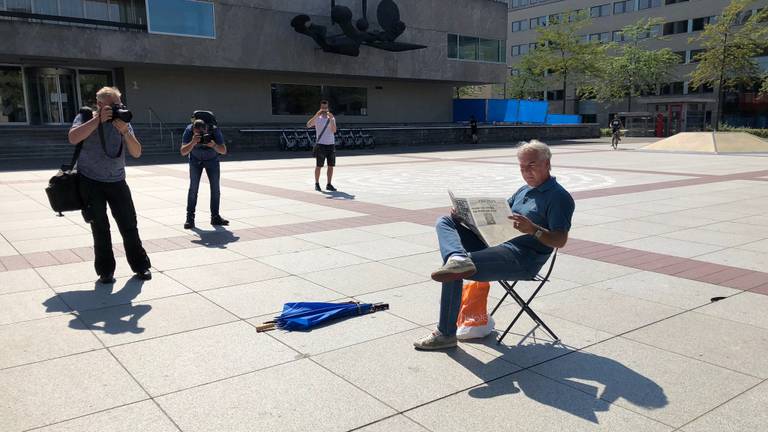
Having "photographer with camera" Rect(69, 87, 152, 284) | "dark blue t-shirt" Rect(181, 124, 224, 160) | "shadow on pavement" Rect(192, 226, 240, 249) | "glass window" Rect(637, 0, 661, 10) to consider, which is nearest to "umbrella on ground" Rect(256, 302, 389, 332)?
"photographer with camera" Rect(69, 87, 152, 284)

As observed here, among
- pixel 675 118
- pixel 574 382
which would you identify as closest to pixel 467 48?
pixel 675 118

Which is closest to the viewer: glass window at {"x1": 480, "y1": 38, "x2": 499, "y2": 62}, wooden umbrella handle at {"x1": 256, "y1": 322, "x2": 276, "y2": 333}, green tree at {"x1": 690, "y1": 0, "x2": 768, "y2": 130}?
wooden umbrella handle at {"x1": 256, "y1": 322, "x2": 276, "y2": 333}

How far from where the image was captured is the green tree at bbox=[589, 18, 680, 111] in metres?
60.2

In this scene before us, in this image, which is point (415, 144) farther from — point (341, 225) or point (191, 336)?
point (191, 336)

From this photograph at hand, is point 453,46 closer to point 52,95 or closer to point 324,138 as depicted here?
point 52,95

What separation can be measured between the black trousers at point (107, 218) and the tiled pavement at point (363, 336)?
9.7 inches

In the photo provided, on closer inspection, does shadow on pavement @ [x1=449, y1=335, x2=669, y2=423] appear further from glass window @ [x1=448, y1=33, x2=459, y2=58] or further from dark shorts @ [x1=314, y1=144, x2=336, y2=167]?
glass window @ [x1=448, y1=33, x2=459, y2=58]

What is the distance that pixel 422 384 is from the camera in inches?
143

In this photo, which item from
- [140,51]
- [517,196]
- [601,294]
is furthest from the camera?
[140,51]

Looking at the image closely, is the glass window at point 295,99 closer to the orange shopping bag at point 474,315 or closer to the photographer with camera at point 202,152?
the photographer with camera at point 202,152

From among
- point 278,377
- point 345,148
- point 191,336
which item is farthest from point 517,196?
point 345,148

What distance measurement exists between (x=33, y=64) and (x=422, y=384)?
1145 inches

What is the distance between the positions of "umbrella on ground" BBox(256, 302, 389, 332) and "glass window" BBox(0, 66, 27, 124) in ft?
90.9

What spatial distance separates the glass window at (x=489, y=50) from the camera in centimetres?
3987
